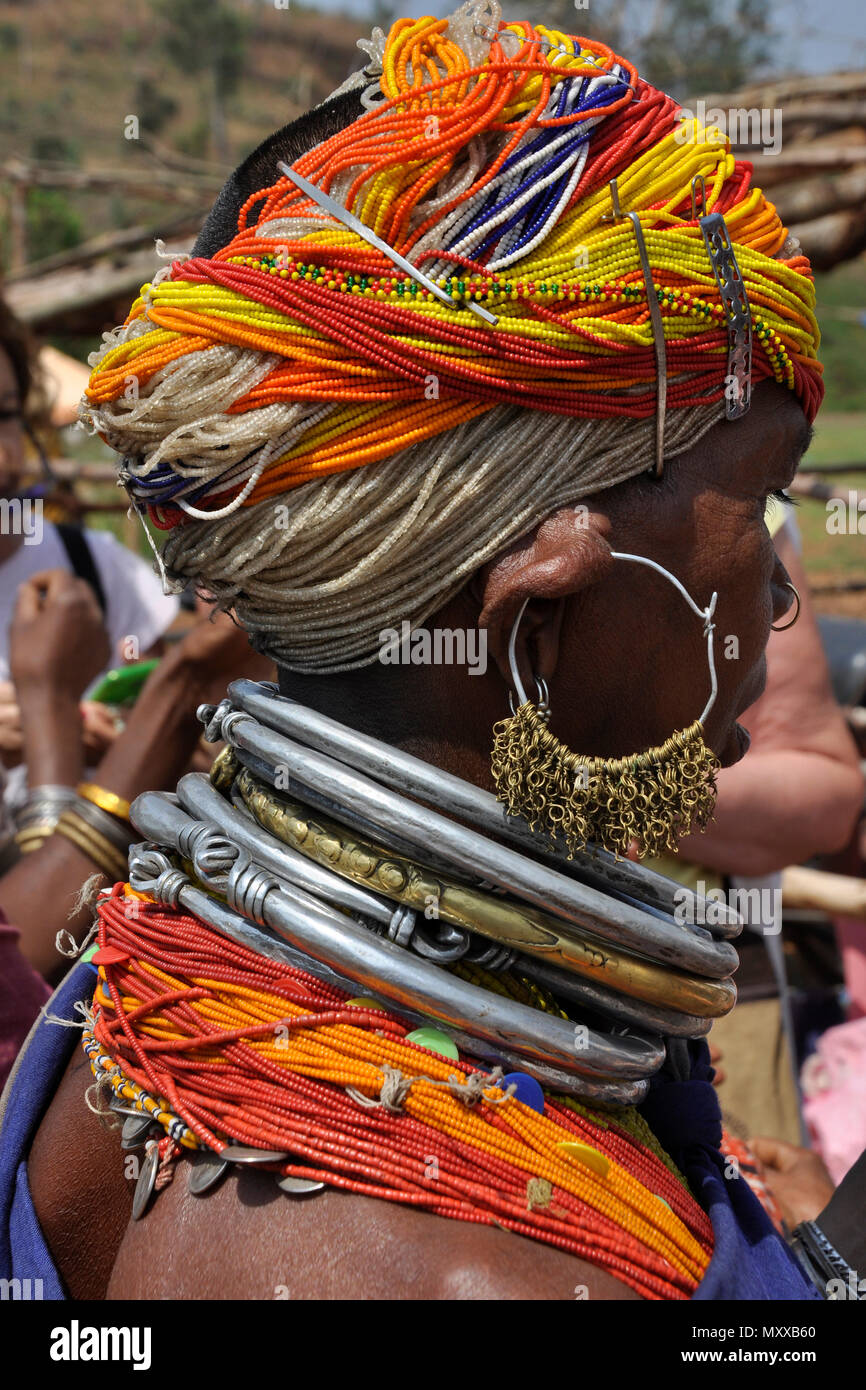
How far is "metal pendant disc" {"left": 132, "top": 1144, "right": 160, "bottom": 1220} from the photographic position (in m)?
1.35

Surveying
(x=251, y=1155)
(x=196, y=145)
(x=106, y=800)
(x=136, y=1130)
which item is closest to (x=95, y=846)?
(x=106, y=800)

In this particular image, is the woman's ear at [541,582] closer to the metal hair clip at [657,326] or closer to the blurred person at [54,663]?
the metal hair clip at [657,326]

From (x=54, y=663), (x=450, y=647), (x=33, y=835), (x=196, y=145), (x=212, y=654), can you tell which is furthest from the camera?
(x=196, y=145)

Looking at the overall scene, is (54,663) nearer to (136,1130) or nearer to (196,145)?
(136,1130)

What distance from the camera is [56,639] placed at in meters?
3.20

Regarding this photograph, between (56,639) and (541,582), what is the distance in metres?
2.20

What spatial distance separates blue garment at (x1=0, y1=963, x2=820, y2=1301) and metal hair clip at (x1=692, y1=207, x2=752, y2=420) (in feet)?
3.22

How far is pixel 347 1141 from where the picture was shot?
1.29 meters

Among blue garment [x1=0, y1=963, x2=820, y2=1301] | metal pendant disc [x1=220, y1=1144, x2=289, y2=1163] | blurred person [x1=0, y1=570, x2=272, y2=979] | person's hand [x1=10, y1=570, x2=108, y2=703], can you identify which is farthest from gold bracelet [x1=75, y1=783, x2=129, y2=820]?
metal pendant disc [x1=220, y1=1144, x2=289, y2=1163]

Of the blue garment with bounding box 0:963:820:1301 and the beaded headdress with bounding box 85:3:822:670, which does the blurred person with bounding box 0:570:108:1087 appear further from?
the beaded headdress with bounding box 85:3:822:670

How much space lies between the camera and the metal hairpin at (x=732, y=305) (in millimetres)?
1382

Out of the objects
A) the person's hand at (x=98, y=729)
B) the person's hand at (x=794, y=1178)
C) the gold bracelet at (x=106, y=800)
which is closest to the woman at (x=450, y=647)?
the person's hand at (x=794, y=1178)

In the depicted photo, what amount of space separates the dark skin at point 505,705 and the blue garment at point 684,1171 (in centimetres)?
3

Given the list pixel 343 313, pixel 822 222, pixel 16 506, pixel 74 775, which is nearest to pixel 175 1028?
pixel 343 313
